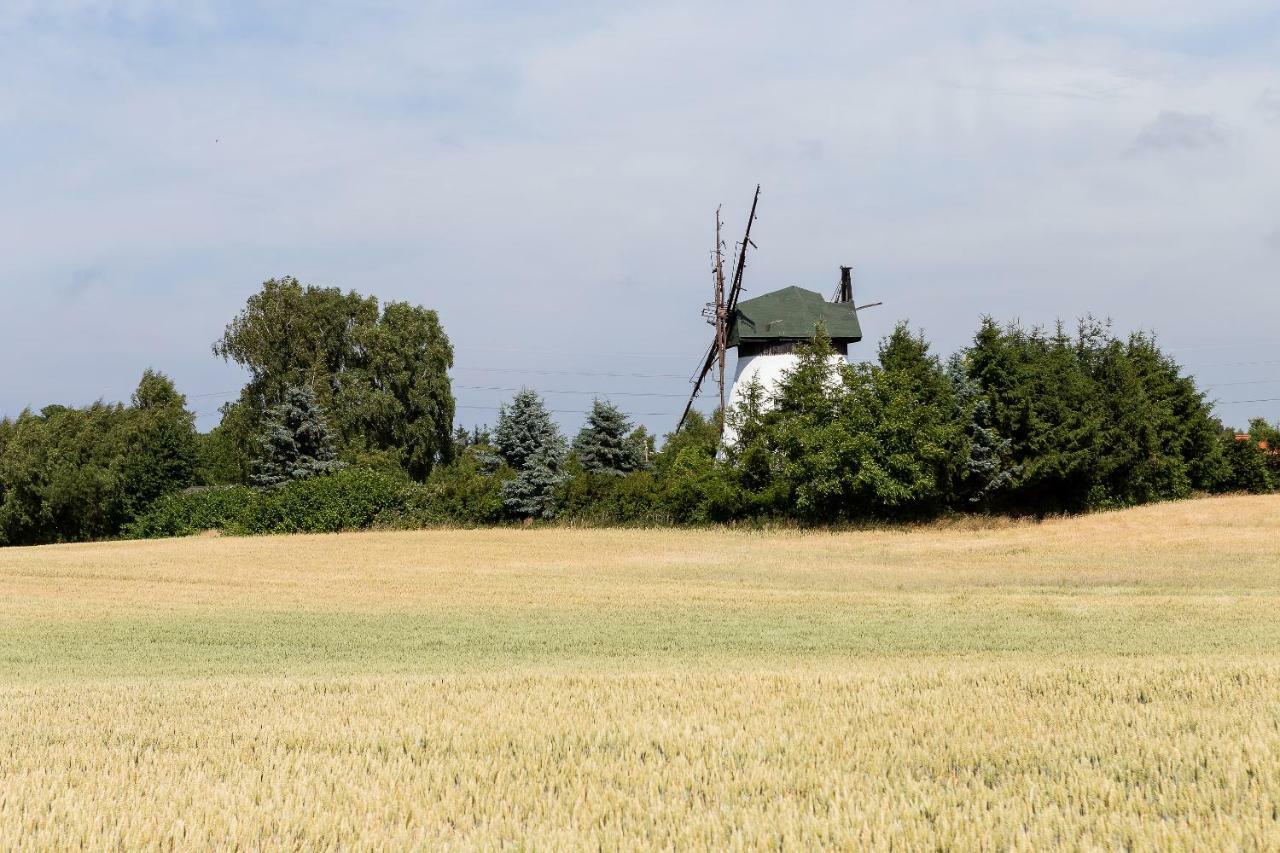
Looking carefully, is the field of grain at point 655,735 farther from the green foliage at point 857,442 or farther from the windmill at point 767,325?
the windmill at point 767,325

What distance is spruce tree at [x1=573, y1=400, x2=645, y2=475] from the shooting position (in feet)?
195

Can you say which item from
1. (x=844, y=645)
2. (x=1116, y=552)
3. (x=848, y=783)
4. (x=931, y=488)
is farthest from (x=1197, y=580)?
(x=848, y=783)

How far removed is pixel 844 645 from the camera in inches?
647

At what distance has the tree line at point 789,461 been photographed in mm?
48688

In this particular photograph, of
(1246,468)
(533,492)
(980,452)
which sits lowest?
(533,492)

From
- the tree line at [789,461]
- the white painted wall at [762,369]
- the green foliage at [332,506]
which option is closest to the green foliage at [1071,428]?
the tree line at [789,461]

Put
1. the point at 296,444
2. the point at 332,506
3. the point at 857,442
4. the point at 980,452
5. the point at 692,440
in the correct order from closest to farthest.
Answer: the point at 857,442, the point at 980,452, the point at 332,506, the point at 296,444, the point at 692,440

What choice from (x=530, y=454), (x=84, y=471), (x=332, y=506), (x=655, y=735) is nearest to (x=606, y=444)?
(x=530, y=454)

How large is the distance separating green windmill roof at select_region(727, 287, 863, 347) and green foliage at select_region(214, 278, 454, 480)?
20225 mm

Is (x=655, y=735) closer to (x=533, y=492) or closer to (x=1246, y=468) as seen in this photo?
(x=533, y=492)

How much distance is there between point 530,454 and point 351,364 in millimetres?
22840

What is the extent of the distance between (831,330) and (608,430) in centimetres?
1415

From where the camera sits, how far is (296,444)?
6016 centimetres

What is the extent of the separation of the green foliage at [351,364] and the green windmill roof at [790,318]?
2022 centimetres
